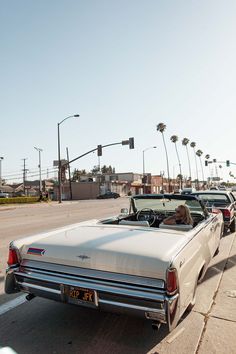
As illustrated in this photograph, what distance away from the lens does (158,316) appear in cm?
276

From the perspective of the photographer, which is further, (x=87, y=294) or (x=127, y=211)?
(x=127, y=211)

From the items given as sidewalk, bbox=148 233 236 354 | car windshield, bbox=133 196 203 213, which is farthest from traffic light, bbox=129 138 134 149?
sidewalk, bbox=148 233 236 354

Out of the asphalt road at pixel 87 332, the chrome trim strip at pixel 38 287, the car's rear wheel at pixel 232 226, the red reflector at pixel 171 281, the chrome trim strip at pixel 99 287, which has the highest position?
the red reflector at pixel 171 281

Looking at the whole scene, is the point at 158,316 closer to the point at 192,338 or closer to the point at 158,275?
the point at 158,275

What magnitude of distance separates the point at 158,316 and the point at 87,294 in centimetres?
73

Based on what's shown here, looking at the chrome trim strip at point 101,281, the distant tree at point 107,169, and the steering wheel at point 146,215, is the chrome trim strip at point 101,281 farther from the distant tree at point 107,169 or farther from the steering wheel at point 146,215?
the distant tree at point 107,169

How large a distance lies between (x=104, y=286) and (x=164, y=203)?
9.32ft

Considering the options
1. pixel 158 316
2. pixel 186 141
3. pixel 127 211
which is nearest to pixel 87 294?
pixel 158 316

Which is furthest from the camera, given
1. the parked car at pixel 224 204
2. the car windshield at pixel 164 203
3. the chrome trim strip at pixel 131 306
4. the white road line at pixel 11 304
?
the parked car at pixel 224 204

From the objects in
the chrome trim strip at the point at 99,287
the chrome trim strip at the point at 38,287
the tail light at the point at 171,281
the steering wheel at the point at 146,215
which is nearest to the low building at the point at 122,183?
the steering wheel at the point at 146,215

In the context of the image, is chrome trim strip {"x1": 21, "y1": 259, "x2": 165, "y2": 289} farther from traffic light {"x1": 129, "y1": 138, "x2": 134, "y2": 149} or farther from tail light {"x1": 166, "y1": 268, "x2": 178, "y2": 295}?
traffic light {"x1": 129, "y1": 138, "x2": 134, "y2": 149}

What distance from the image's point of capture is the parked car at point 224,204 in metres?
9.24

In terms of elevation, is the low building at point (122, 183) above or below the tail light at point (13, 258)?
above

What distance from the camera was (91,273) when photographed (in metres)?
3.12
